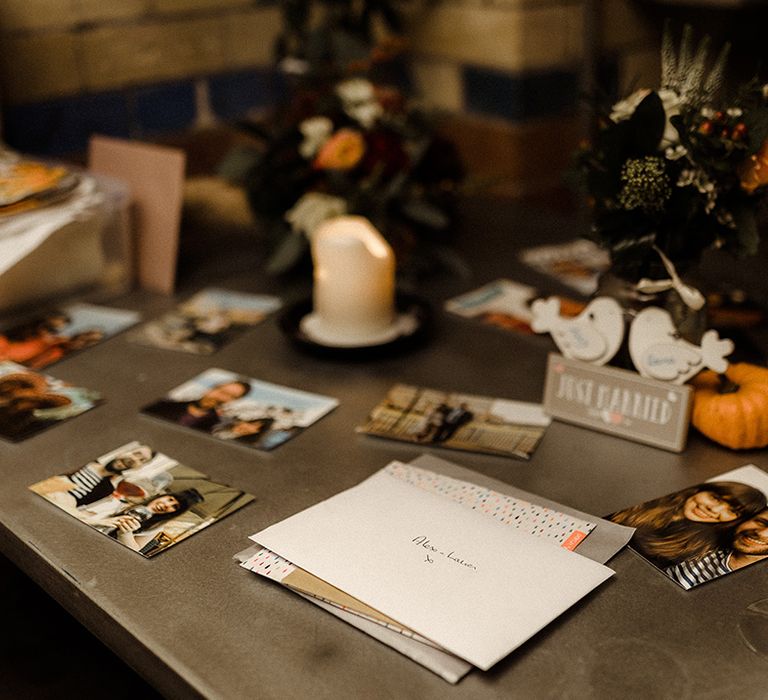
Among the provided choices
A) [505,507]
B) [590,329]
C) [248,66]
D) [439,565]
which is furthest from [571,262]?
[248,66]

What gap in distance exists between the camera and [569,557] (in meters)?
0.82

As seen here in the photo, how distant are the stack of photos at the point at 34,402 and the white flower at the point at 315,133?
21.5 inches

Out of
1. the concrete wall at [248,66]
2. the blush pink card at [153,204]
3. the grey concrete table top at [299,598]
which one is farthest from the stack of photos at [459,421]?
the concrete wall at [248,66]

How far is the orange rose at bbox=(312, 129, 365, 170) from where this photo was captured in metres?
1.43

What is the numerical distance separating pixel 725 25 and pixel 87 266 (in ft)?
4.56

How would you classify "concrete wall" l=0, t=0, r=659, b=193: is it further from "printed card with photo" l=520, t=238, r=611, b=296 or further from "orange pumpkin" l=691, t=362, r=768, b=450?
"orange pumpkin" l=691, t=362, r=768, b=450

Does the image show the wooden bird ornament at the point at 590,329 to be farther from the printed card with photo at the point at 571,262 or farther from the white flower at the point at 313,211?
the white flower at the point at 313,211

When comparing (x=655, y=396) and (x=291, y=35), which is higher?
(x=291, y=35)

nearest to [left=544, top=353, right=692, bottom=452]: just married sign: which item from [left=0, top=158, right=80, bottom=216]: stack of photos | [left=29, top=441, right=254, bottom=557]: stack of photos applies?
[left=29, top=441, right=254, bottom=557]: stack of photos

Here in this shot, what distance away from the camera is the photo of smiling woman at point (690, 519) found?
84 centimetres

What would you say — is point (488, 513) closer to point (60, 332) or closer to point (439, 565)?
point (439, 565)

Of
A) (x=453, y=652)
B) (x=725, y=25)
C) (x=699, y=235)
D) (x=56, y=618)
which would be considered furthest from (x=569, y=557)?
(x=725, y=25)

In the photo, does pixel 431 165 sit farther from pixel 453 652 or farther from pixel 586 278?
pixel 453 652

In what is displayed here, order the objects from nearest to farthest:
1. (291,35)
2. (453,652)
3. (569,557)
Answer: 1. (453,652)
2. (569,557)
3. (291,35)
